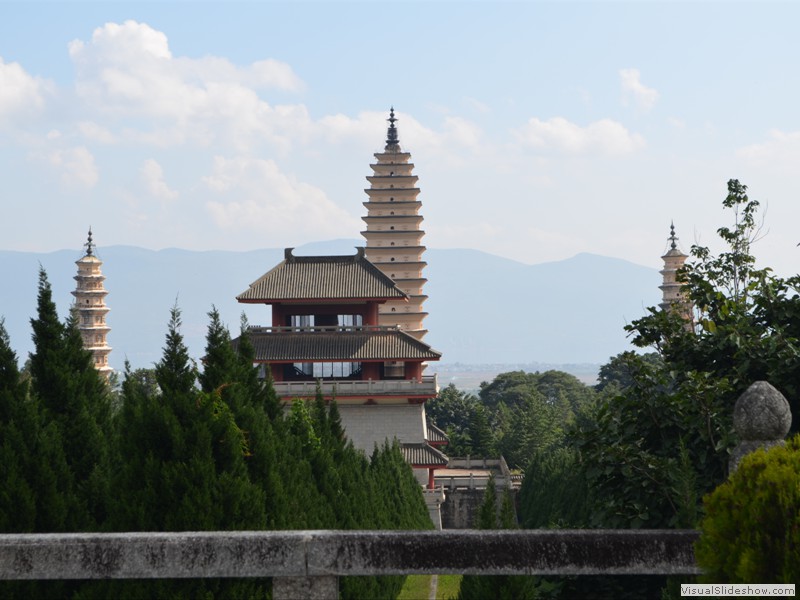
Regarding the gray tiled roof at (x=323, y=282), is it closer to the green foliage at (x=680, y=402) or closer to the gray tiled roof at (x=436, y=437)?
the gray tiled roof at (x=436, y=437)

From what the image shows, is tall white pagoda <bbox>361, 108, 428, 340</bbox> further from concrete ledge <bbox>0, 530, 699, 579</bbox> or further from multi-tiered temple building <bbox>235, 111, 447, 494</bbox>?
concrete ledge <bbox>0, 530, 699, 579</bbox>

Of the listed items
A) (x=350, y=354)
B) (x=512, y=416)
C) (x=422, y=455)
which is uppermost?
(x=350, y=354)

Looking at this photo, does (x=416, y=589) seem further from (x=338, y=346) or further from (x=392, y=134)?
(x=392, y=134)

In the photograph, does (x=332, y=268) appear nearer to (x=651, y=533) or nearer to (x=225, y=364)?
(x=225, y=364)

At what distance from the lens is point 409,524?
30609 millimetres

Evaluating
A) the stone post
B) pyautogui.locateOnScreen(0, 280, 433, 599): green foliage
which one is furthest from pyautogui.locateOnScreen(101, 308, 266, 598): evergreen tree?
the stone post

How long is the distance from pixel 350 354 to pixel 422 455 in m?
5.75

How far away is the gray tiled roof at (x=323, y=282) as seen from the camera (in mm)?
46875

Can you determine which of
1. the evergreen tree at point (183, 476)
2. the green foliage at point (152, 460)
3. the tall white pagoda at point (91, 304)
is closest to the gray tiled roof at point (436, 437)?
the green foliage at point (152, 460)

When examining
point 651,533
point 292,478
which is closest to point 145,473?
point 292,478

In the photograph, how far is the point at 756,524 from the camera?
17.4 feet

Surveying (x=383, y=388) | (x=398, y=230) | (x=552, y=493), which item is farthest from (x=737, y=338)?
(x=398, y=230)

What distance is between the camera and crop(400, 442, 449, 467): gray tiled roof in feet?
149

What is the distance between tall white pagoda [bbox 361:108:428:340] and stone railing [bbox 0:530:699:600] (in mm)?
68684
